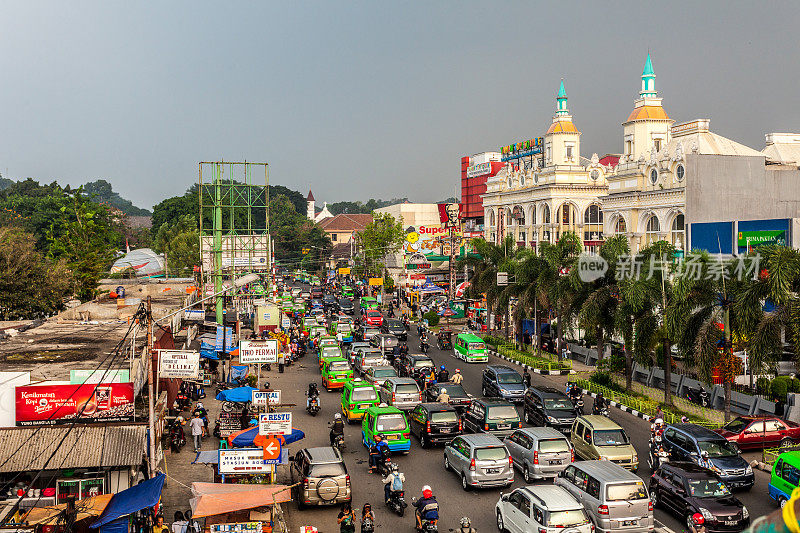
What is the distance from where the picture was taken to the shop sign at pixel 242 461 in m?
17.5

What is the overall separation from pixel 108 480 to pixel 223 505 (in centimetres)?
537

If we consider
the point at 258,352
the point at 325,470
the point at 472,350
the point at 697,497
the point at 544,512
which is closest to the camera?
the point at 544,512

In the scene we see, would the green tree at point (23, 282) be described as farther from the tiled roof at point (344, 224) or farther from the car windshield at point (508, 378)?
the tiled roof at point (344, 224)

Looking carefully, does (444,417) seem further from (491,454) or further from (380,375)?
(380,375)

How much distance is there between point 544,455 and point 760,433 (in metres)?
8.76

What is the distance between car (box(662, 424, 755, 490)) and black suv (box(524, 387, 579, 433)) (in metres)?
4.46

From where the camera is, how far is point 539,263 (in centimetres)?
4456

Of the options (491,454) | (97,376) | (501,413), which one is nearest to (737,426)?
(501,413)

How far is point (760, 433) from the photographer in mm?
24297

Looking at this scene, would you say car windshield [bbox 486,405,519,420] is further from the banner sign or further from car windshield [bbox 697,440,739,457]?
the banner sign

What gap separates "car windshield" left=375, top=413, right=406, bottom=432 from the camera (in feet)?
77.2

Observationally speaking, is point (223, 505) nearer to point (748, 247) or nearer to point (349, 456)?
point (349, 456)

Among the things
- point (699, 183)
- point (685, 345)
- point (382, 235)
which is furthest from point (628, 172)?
point (382, 235)

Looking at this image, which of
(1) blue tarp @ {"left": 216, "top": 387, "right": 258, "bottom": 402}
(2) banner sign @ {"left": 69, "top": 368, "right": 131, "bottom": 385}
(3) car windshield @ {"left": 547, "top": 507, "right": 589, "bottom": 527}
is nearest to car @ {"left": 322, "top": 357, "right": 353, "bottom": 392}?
(1) blue tarp @ {"left": 216, "top": 387, "right": 258, "bottom": 402}
